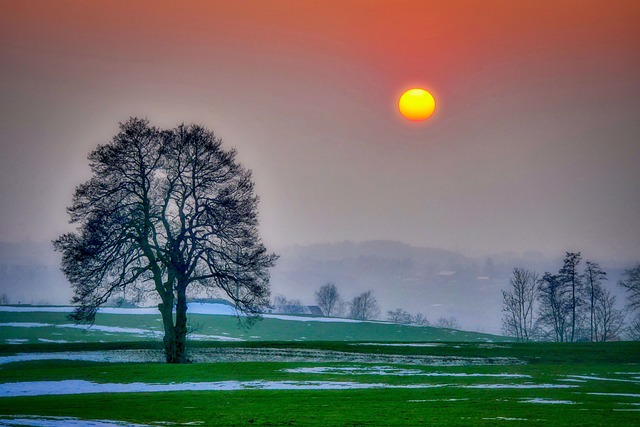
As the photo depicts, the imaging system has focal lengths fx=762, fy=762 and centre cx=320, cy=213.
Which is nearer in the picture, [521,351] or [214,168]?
[214,168]

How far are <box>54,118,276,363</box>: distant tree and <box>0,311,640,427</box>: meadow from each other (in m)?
5.30

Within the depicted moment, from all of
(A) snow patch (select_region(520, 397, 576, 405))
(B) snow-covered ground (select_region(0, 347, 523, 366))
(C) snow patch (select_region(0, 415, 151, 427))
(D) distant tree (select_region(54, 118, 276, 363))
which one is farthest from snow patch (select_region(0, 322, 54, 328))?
(A) snow patch (select_region(520, 397, 576, 405))

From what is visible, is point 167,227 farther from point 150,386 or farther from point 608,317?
point 608,317

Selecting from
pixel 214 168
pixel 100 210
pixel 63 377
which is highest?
pixel 214 168

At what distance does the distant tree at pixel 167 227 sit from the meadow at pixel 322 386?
5.30 metres

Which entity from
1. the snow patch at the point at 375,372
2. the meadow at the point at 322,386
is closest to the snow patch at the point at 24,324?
the meadow at the point at 322,386

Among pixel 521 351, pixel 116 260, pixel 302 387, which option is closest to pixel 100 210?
pixel 116 260

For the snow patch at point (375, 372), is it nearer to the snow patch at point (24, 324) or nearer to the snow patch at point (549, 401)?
the snow patch at point (549, 401)

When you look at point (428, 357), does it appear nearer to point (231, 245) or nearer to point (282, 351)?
point (282, 351)

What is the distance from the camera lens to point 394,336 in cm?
12625

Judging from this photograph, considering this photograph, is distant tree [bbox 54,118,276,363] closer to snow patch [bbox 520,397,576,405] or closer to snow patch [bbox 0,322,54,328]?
snow patch [bbox 520,397,576,405]

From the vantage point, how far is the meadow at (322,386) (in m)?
25.9

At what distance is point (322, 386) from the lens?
37.1 meters

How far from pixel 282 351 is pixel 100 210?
22015 millimetres
